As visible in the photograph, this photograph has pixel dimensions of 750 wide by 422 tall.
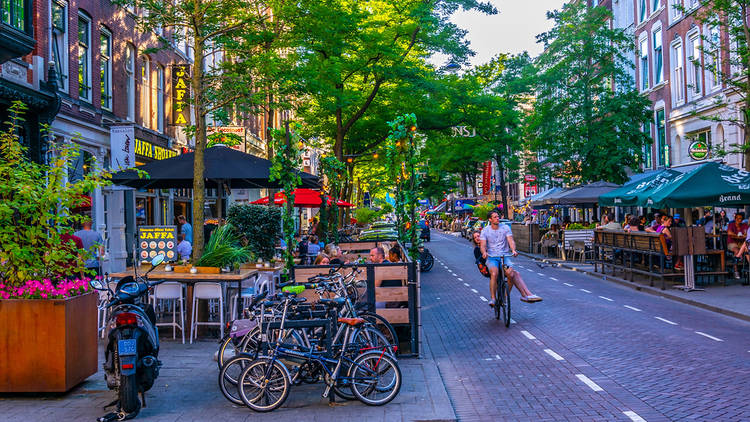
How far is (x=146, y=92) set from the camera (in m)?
24.5

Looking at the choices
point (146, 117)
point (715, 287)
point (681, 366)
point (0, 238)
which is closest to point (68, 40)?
point (146, 117)

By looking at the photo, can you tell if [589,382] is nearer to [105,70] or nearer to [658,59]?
[105,70]

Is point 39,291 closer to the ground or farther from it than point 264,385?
farther from it

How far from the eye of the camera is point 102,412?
640cm

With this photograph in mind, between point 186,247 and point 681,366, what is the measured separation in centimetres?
956

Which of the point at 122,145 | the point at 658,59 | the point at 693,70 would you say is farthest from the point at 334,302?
the point at 658,59

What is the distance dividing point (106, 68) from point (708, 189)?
17623mm

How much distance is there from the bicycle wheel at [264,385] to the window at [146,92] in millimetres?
19439

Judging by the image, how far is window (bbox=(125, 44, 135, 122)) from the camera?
22797 mm

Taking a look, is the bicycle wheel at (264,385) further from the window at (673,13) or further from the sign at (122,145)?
the window at (673,13)

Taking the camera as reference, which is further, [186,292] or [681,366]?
[186,292]

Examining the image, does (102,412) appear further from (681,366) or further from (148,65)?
(148,65)

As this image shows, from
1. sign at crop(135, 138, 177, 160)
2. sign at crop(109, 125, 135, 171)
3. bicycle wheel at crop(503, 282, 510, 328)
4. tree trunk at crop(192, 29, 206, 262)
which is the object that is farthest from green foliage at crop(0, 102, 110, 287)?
sign at crop(135, 138, 177, 160)

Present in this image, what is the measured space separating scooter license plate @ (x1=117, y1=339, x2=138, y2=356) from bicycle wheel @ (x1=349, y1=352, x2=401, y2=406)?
80.8 inches
